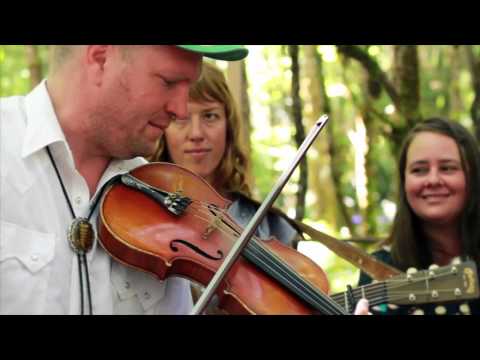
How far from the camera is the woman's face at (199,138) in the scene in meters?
2.74

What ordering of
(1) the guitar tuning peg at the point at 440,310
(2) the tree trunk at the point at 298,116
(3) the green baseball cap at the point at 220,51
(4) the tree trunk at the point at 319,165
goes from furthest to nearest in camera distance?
(4) the tree trunk at the point at 319,165 < (2) the tree trunk at the point at 298,116 < (1) the guitar tuning peg at the point at 440,310 < (3) the green baseball cap at the point at 220,51

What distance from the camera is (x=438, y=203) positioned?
2.72 metres

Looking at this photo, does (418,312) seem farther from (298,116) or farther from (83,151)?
(298,116)

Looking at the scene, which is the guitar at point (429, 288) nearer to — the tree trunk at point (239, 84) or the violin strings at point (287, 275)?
the violin strings at point (287, 275)

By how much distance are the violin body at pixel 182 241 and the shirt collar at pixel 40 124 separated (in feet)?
0.56

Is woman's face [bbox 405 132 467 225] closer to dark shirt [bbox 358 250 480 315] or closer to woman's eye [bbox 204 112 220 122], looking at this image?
dark shirt [bbox 358 250 480 315]

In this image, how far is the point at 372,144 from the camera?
5.50 meters

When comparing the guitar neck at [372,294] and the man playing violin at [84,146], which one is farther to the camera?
the guitar neck at [372,294]

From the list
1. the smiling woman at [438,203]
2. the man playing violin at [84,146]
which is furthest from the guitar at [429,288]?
the man playing violin at [84,146]

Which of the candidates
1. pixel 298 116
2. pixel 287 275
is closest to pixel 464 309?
pixel 287 275

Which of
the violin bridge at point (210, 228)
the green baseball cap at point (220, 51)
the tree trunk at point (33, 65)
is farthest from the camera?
the tree trunk at point (33, 65)

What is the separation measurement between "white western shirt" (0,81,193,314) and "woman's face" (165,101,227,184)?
0.89 meters
